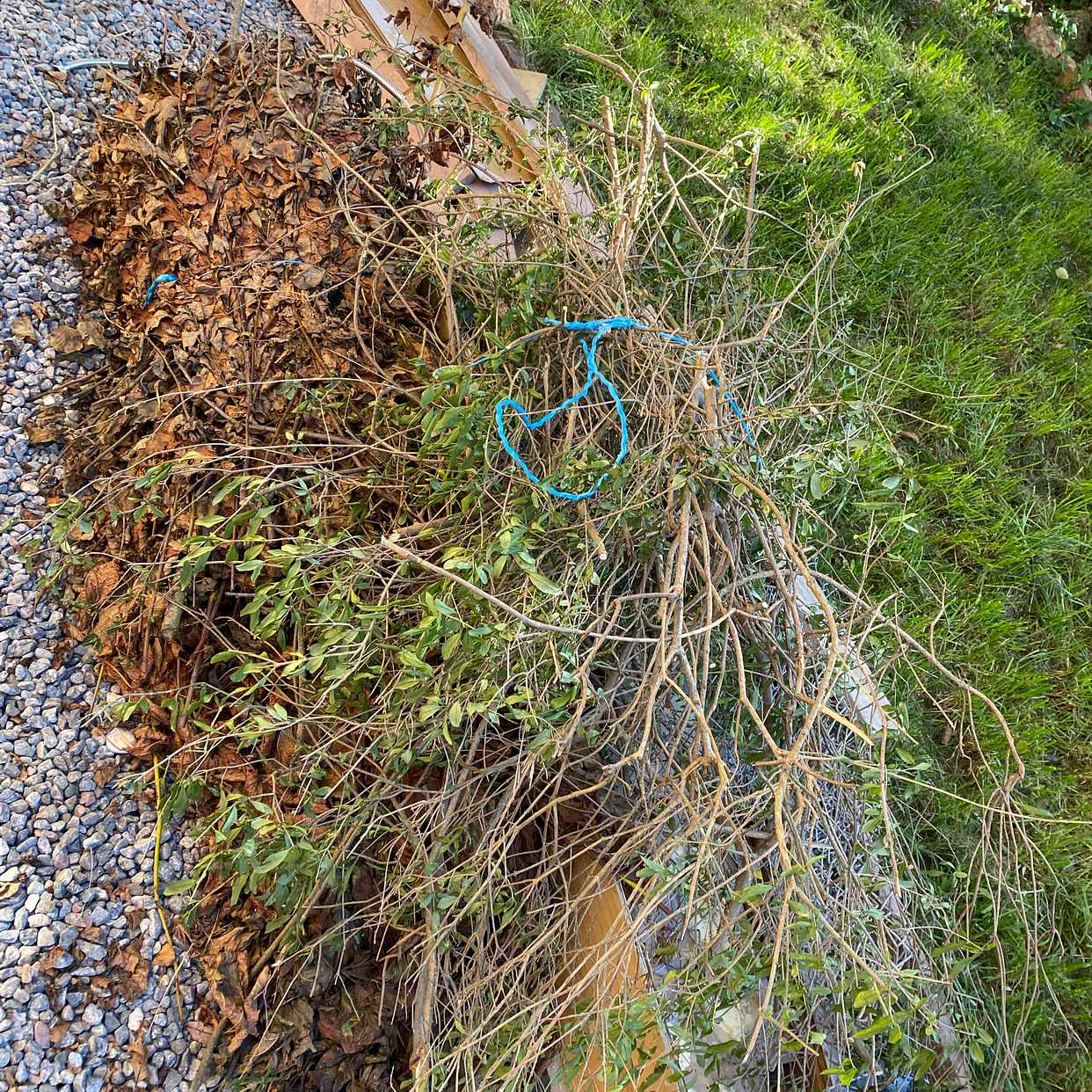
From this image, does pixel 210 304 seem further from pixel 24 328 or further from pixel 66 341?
pixel 24 328

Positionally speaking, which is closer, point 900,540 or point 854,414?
point 854,414

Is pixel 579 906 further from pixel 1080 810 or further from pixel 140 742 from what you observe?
pixel 1080 810

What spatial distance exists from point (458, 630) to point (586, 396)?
0.75 meters

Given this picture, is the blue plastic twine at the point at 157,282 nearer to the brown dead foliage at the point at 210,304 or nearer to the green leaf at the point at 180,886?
the brown dead foliage at the point at 210,304

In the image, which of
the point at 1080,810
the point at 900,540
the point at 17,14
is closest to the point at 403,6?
the point at 17,14

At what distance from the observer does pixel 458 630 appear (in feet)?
5.40

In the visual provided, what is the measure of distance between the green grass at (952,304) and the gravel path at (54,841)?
1957 mm

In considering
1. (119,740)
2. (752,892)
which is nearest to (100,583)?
(119,740)

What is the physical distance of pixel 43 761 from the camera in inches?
76.5

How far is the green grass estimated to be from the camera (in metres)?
2.70

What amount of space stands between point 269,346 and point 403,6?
1.80 metres

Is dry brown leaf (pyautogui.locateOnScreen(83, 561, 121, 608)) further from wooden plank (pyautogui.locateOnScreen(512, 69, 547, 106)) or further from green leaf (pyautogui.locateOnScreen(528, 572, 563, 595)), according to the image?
wooden plank (pyautogui.locateOnScreen(512, 69, 547, 106))

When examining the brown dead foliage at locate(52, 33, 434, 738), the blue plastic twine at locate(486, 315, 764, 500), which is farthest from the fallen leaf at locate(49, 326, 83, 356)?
the blue plastic twine at locate(486, 315, 764, 500)

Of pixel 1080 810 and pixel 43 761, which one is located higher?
pixel 1080 810
